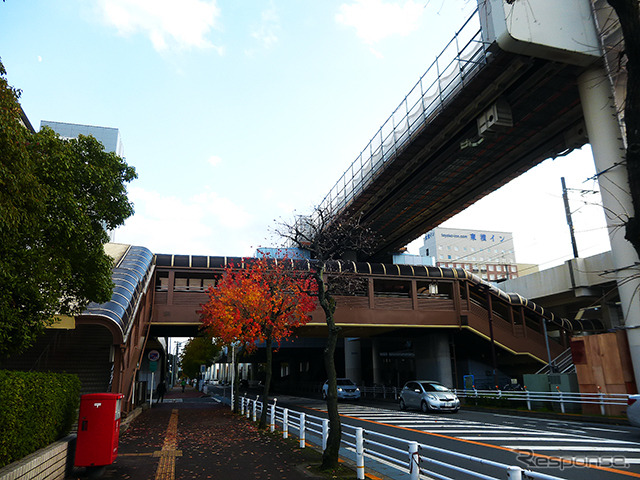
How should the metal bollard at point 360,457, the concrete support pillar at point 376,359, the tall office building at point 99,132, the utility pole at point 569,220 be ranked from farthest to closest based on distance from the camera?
the tall office building at point 99,132, the concrete support pillar at point 376,359, the utility pole at point 569,220, the metal bollard at point 360,457

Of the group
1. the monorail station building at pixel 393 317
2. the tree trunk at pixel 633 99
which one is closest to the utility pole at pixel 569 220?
the monorail station building at pixel 393 317

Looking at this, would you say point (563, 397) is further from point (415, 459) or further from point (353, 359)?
point (353, 359)

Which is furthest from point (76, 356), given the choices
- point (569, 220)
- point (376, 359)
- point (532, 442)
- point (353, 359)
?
point (353, 359)

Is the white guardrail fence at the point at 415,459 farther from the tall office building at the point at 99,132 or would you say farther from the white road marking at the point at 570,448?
the tall office building at the point at 99,132

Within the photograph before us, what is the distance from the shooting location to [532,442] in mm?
11898

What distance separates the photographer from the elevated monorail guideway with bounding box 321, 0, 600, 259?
19.2 m

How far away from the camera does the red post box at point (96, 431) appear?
28.7 ft

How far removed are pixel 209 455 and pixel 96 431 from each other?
10.7ft

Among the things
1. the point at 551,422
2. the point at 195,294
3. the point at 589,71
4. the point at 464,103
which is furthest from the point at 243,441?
the point at 589,71

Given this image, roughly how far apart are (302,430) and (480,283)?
23742mm

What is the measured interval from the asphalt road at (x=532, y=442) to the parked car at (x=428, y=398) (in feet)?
7.76

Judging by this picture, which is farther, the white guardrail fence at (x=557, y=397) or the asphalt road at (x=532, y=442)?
the white guardrail fence at (x=557, y=397)

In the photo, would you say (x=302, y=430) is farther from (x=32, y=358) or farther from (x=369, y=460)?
(x=32, y=358)

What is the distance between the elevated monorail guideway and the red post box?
7.88 m
